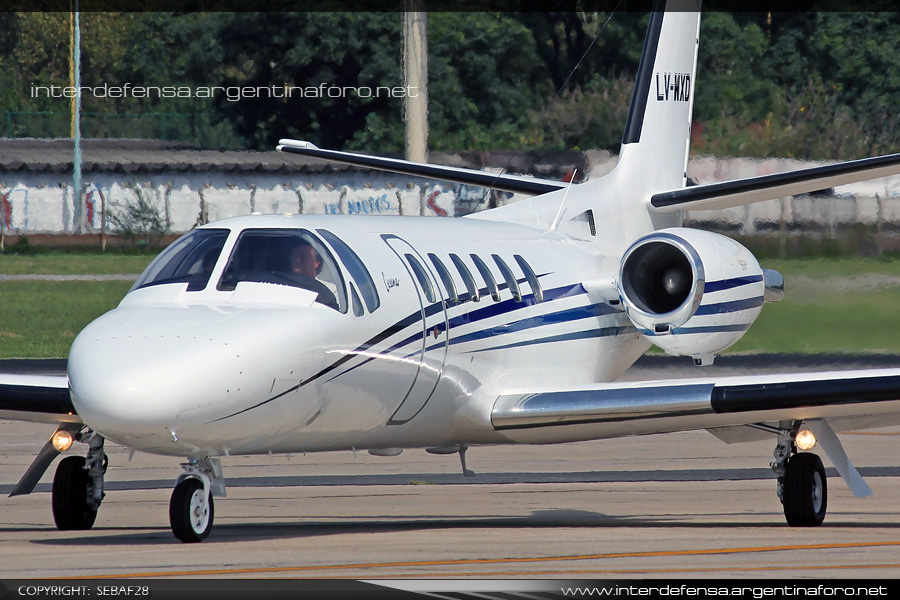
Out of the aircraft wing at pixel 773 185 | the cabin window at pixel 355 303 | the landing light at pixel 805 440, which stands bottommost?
the landing light at pixel 805 440

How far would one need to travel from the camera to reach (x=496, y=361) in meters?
13.7

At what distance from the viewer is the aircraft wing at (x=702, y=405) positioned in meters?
12.4

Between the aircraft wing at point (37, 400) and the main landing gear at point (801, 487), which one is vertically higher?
the aircraft wing at point (37, 400)

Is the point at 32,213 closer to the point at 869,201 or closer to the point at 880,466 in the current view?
the point at 869,201

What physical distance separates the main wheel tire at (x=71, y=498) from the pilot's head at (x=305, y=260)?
8.56 feet

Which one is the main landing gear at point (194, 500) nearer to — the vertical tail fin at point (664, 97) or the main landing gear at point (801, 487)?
the main landing gear at point (801, 487)

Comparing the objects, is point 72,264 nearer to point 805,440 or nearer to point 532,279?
point 532,279

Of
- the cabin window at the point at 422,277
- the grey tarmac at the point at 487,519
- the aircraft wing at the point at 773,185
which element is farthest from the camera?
the aircraft wing at the point at 773,185

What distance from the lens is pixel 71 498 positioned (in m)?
12.6

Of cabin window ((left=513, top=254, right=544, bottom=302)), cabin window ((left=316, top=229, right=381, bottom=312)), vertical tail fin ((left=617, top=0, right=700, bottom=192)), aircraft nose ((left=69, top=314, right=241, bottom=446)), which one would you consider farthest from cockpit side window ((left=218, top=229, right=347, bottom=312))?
vertical tail fin ((left=617, top=0, right=700, bottom=192))

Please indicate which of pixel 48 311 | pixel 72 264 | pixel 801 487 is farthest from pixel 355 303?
pixel 72 264

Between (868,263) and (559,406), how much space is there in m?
12.5

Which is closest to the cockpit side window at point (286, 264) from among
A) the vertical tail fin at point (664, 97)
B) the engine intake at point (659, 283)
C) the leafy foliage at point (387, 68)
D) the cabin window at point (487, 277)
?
the cabin window at point (487, 277)

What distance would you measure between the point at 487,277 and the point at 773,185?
10.6 feet
